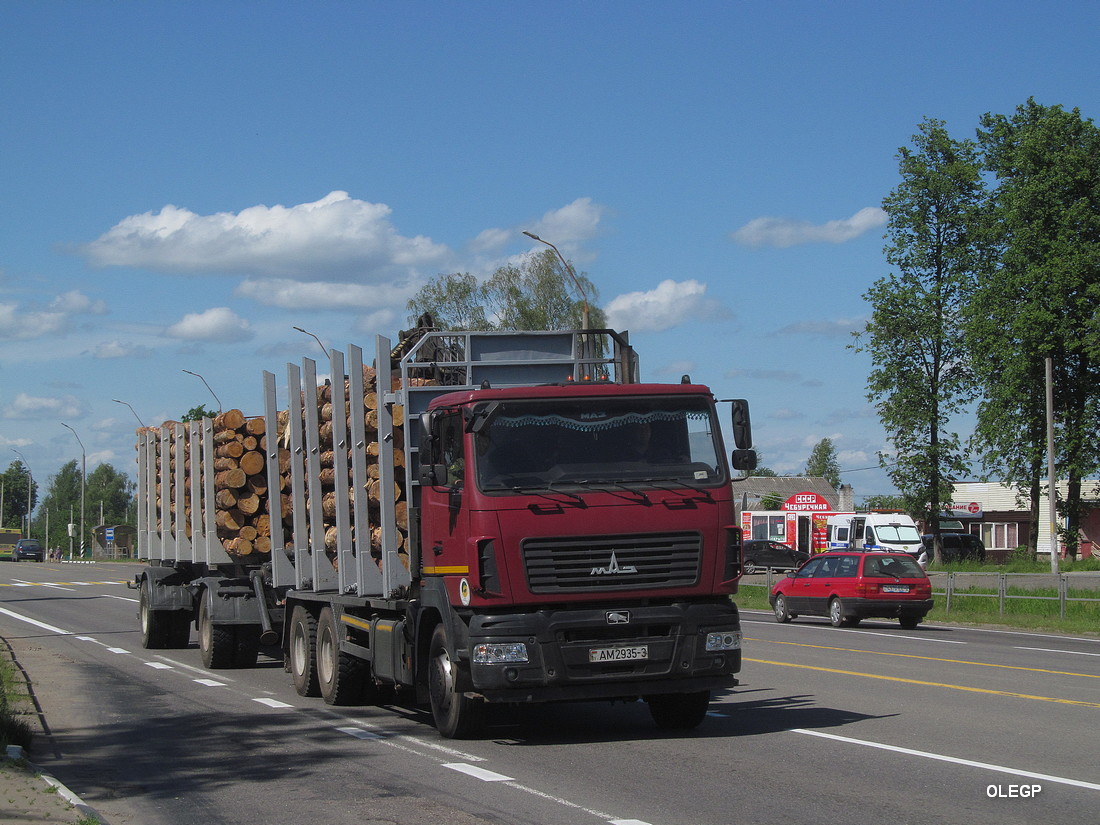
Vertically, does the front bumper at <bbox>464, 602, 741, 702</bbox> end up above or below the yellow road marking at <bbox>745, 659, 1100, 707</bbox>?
above

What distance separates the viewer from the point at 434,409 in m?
10.9

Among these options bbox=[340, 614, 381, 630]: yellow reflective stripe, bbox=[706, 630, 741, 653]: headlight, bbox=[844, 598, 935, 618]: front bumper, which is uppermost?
bbox=[706, 630, 741, 653]: headlight

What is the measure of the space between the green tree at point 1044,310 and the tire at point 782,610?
98.6 ft

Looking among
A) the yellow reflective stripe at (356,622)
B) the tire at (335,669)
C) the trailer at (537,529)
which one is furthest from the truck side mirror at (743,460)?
the tire at (335,669)

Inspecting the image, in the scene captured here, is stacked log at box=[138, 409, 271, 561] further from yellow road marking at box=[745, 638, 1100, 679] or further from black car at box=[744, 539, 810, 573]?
black car at box=[744, 539, 810, 573]

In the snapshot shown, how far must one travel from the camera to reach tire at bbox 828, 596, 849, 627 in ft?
89.8

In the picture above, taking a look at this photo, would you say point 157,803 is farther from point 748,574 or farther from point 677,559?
point 748,574

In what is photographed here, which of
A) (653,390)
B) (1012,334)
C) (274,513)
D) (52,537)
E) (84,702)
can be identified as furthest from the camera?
(52,537)

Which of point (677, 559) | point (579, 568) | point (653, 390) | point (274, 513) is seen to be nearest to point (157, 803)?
point (579, 568)

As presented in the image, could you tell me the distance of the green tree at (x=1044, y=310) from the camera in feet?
181

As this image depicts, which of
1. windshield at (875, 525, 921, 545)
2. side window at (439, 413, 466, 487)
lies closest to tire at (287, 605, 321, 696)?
side window at (439, 413, 466, 487)

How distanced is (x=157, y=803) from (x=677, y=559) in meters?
4.19

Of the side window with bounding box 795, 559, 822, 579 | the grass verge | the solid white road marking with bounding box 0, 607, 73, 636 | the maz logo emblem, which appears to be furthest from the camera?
the side window with bounding box 795, 559, 822, 579

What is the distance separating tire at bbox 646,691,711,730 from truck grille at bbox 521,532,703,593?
1.37 m
